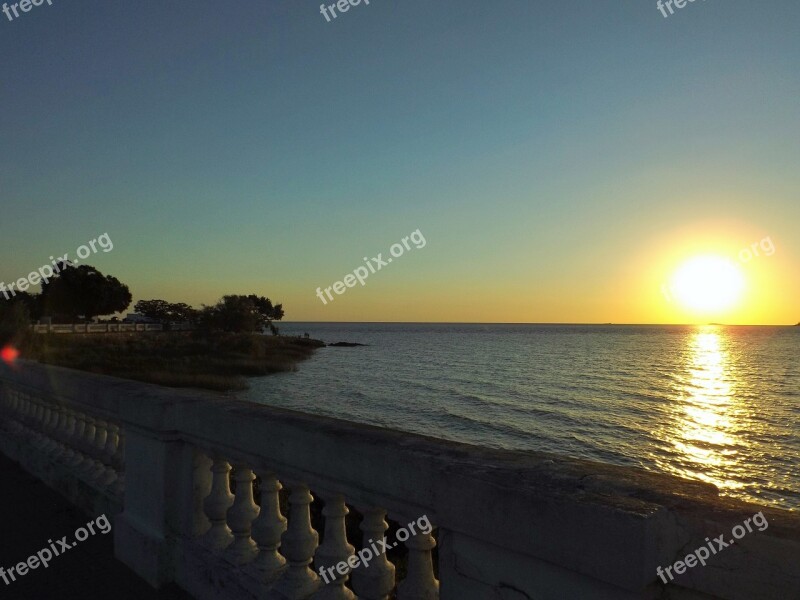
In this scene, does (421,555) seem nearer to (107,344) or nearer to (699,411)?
(699,411)

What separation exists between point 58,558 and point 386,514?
3170 millimetres

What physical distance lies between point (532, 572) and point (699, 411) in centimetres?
3728

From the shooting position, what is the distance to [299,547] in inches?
125

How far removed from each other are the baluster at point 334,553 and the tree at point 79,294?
10032 centimetres

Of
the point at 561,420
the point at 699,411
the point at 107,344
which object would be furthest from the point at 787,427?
the point at 107,344

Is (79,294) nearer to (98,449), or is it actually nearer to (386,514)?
(98,449)

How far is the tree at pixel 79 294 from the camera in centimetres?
9194

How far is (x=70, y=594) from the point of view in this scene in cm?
405

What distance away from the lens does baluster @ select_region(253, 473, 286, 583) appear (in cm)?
336

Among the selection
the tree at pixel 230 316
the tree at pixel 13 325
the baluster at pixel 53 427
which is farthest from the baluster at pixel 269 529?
the tree at pixel 230 316

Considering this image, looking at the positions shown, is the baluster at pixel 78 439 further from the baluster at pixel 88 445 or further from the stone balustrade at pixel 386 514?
the stone balustrade at pixel 386 514

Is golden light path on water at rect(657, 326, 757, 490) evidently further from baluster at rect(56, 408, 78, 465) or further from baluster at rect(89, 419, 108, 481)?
baluster at rect(56, 408, 78, 465)

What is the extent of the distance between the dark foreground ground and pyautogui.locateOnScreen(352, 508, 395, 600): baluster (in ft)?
5.35

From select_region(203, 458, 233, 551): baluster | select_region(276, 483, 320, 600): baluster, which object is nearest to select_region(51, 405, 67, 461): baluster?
select_region(203, 458, 233, 551): baluster
